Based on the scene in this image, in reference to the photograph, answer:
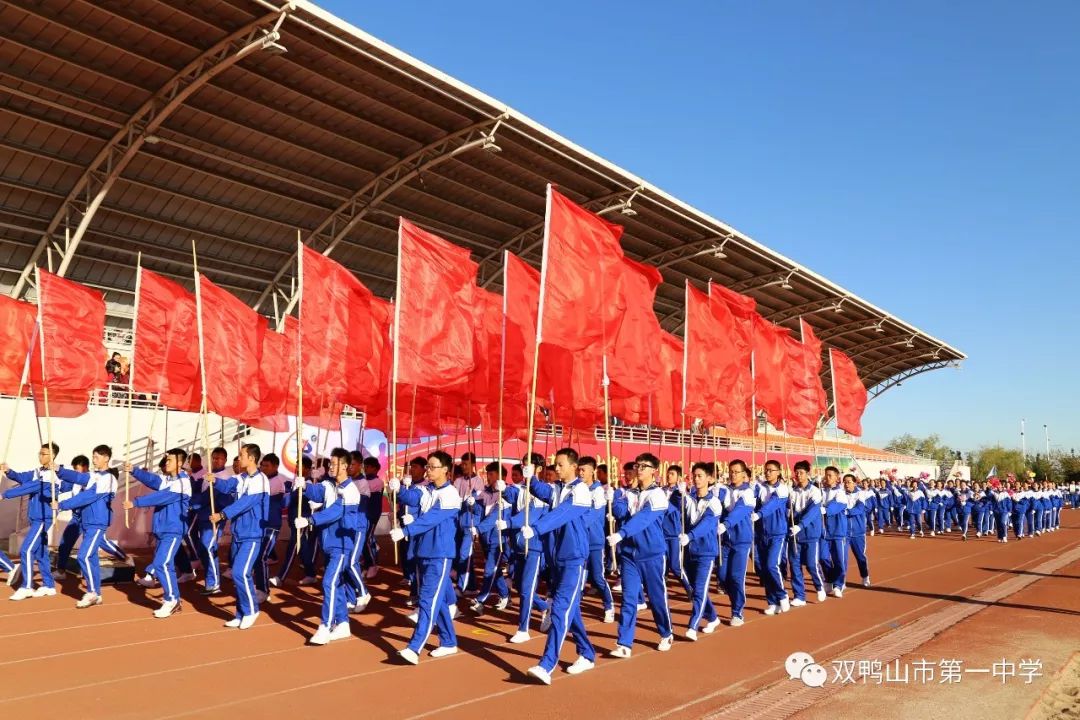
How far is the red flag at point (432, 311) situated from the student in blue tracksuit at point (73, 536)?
4684 mm

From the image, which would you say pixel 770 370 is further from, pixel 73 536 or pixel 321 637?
pixel 73 536

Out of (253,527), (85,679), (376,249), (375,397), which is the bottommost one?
(85,679)

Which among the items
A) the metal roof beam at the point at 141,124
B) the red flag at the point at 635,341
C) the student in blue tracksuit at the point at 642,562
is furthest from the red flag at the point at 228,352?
the student in blue tracksuit at the point at 642,562

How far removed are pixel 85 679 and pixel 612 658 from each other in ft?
15.5

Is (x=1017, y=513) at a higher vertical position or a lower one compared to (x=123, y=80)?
lower

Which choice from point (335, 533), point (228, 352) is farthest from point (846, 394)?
point (335, 533)

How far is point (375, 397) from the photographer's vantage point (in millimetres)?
14531

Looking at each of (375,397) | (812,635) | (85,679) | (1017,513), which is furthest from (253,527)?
(1017,513)

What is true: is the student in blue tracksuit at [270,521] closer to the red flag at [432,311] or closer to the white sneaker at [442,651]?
the red flag at [432,311]

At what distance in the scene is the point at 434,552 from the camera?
7.69 m

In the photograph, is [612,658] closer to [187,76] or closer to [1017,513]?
[187,76]

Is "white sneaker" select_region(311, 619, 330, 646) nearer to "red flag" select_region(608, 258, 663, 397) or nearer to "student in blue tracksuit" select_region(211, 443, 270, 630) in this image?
"student in blue tracksuit" select_region(211, 443, 270, 630)

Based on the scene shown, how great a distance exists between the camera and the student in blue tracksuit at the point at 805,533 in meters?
11.8

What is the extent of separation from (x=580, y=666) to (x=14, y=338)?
12831 millimetres
